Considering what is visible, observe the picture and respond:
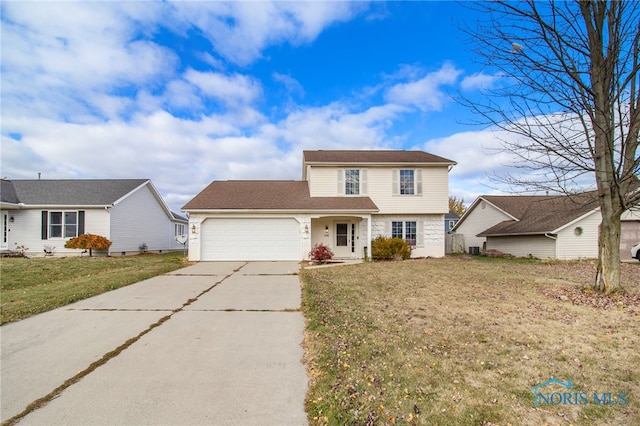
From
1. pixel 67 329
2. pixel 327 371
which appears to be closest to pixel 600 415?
pixel 327 371

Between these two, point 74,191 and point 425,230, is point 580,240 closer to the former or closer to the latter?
point 425,230

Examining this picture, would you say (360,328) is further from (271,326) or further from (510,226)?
(510,226)

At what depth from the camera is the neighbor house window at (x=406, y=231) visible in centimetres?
1830

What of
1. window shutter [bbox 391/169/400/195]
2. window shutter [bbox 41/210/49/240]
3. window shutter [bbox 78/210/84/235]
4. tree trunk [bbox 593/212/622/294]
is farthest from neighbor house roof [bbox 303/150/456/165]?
window shutter [bbox 41/210/49/240]

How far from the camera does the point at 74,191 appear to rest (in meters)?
19.6

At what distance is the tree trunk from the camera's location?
24.5 ft

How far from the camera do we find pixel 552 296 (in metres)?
7.68

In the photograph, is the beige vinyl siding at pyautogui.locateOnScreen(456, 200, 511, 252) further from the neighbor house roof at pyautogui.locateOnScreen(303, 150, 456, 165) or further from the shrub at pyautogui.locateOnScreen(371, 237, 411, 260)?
the shrub at pyautogui.locateOnScreen(371, 237, 411, 260)

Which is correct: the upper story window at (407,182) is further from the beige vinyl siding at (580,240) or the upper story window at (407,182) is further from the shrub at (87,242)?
the shrub at (87,242)

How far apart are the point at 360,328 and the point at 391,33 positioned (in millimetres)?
10219

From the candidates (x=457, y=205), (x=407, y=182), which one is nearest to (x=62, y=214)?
(x=407, y=182)

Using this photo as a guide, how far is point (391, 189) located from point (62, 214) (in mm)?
18668

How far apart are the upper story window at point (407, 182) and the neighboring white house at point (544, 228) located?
5664mm

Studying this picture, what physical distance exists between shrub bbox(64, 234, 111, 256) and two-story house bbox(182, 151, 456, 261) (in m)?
5.82
